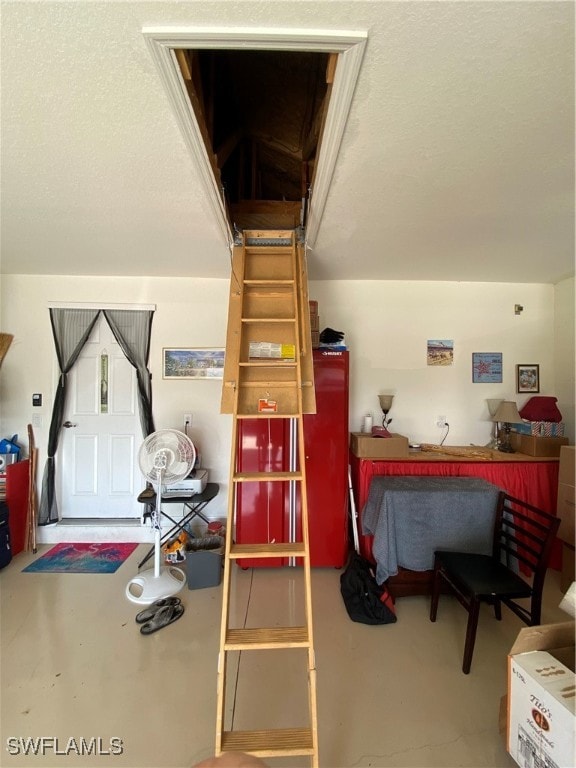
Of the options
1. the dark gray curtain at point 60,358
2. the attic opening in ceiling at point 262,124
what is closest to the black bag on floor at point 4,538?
the dark gray curtain at point 60,358

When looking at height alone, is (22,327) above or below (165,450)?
above

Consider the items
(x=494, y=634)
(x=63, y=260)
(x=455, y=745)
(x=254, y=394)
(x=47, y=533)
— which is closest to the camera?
(x=455, y=745)

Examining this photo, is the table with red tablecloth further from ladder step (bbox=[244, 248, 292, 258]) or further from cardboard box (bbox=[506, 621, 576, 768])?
ladder step (bbox=[244, 248, 292, 258])

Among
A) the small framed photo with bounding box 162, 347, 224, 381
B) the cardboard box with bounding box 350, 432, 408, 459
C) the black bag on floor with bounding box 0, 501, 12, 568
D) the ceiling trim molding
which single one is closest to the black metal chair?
the cardboard box with bounding box 350, 432, 408, 459

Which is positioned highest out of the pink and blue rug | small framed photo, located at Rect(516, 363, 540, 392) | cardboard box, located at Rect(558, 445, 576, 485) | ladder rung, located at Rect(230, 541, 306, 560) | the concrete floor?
small framed photo, located at Rect(516, 363, 540, 392)

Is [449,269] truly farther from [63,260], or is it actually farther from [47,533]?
[47,533]

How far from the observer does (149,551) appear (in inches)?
123

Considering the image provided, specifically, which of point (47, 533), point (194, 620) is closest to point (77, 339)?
point (47, 533)

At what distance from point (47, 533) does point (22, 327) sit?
220 cm

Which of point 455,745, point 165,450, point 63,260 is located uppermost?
point 63,260

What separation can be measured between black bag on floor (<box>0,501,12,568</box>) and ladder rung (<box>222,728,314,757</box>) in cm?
279

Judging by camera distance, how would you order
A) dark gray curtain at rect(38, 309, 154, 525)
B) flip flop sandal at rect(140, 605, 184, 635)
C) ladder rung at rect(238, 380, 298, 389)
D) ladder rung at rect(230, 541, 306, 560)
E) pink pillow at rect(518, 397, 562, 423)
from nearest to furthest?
ladder rung at rect(230, 541, 306, 560), ladder rung at rect(238, 380, 298, 389), flip flop sandal at rect(140, 605, 184, 635), pink pillow at rect(518, 397, 562, 423), dark gray curtain at rect(38, 309, 154, 525)

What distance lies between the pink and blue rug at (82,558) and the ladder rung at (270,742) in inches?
81.2

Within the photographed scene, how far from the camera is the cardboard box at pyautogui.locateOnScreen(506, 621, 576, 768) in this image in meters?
1.15
